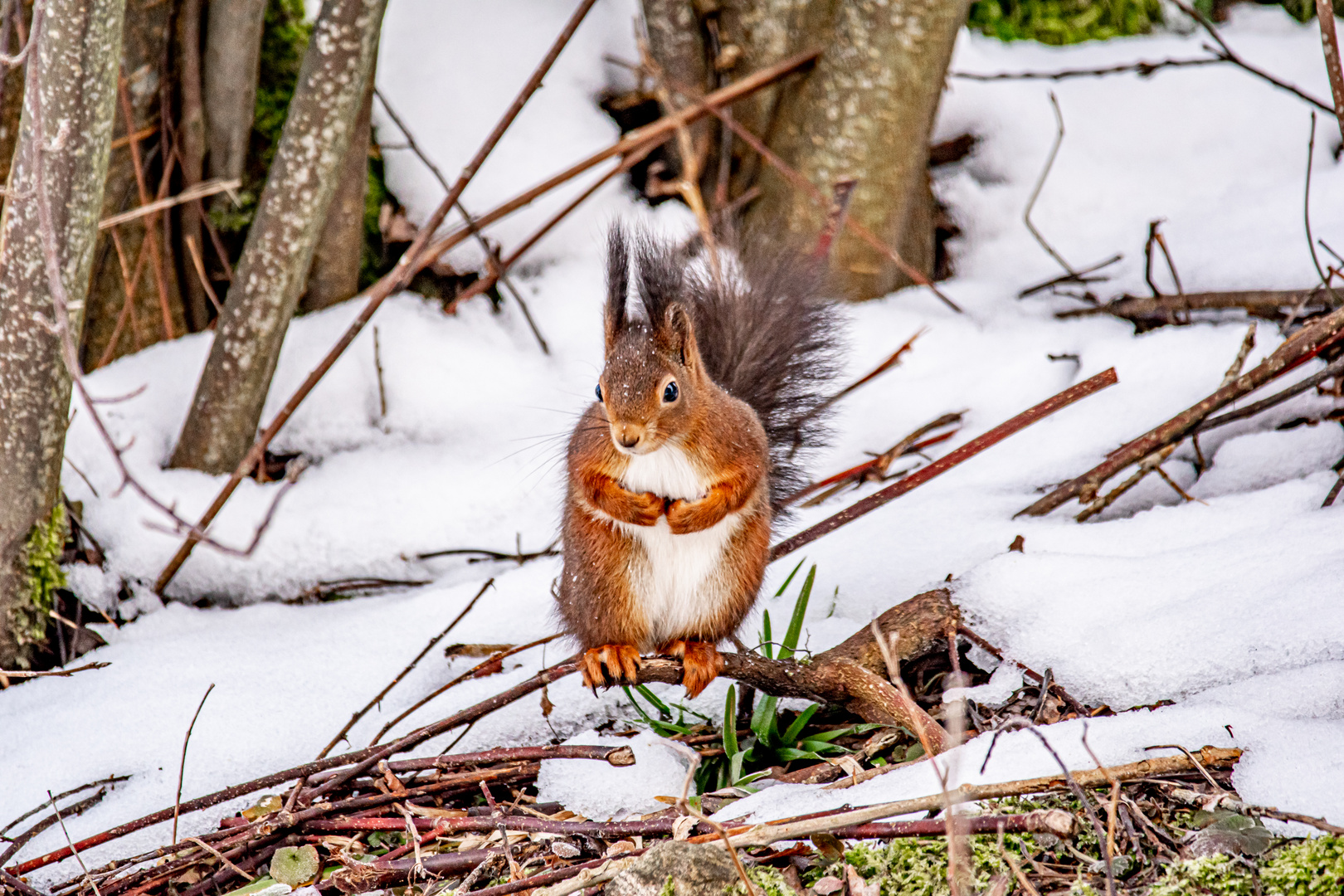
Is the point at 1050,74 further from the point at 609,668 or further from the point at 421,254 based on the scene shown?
the point at 609,668

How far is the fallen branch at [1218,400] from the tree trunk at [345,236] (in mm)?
2028

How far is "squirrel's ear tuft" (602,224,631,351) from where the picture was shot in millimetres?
1918

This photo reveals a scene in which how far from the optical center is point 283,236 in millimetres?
2729

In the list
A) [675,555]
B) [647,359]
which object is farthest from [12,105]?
[675,555]

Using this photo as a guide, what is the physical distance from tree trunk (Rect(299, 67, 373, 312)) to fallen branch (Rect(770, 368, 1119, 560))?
5.27ft

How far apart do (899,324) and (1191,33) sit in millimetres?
2074

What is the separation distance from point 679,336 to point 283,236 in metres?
1.27

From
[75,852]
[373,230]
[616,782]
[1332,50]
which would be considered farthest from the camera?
[373,230]

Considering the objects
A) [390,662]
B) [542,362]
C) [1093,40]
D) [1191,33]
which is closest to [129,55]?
[542,362]


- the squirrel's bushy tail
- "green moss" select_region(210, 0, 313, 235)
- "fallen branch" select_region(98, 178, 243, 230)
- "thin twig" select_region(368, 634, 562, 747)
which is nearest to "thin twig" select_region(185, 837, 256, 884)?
"thin twig" select_region(368, 634, 562, 747)

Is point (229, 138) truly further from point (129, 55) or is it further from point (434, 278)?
point (434, 278)

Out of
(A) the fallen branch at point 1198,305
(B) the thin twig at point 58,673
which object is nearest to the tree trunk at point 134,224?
(B) the thin twig at point 58,673

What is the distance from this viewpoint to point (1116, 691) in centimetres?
192

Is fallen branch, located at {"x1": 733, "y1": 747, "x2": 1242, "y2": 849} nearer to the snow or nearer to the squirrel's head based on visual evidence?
the snow
